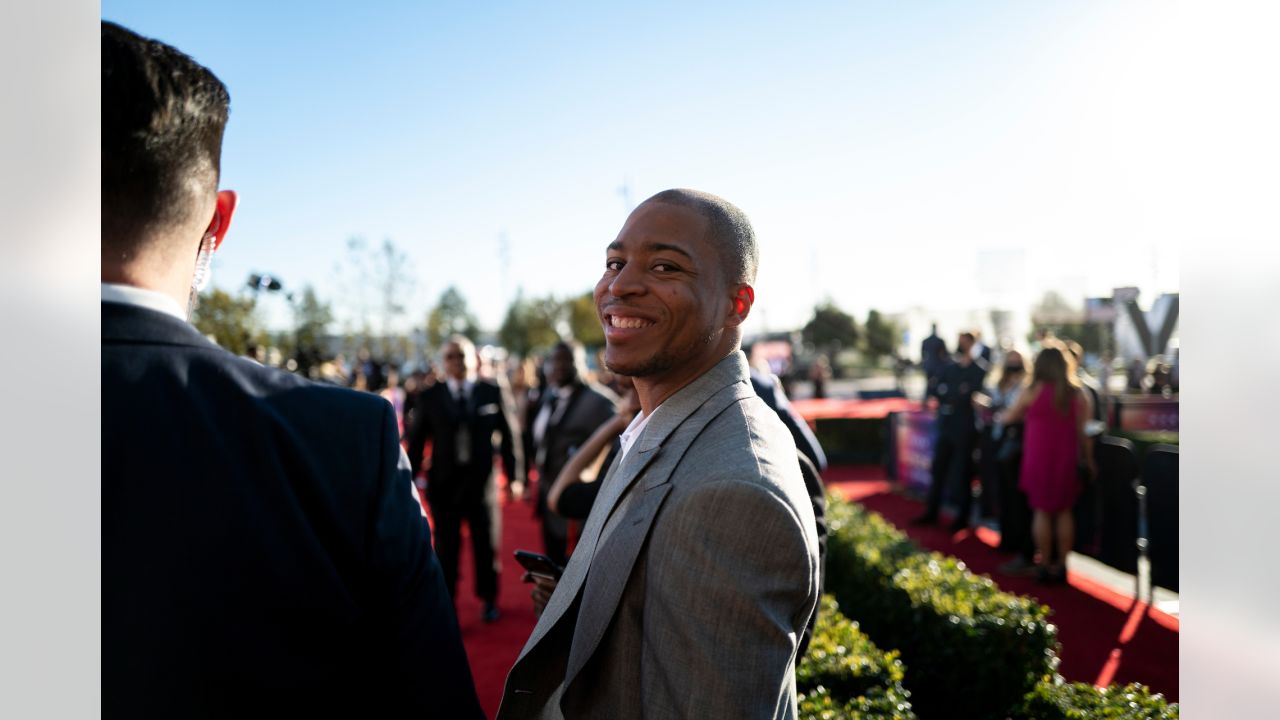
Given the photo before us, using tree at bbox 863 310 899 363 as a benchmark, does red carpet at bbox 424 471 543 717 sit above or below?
below

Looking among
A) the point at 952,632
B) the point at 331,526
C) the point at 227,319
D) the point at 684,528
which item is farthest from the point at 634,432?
the point at 227,319

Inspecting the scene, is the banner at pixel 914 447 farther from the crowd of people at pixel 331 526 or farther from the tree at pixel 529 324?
the tree at pixel 529 324

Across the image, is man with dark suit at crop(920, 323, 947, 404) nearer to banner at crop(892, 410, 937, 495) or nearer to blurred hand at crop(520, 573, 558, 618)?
banner at crop(892, 410, 937, 495)

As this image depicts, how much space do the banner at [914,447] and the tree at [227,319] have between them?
29.5 ft

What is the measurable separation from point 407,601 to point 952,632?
333 centimetres

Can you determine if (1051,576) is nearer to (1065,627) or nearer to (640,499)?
(1065,627)

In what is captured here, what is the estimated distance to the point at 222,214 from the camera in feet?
4.55

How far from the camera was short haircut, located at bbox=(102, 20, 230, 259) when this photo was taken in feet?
3.98

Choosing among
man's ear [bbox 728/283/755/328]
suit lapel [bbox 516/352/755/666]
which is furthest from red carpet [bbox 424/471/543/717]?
man's ear [bbox 728/283/755/328]

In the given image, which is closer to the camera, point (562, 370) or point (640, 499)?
point (640, 499)

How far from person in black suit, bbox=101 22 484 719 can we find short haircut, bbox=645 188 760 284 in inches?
31.8

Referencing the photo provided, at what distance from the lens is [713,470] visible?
4.69 feet

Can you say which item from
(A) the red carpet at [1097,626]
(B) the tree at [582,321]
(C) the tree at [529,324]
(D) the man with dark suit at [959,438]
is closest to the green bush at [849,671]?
(A) the red carpet at [1097,626]
